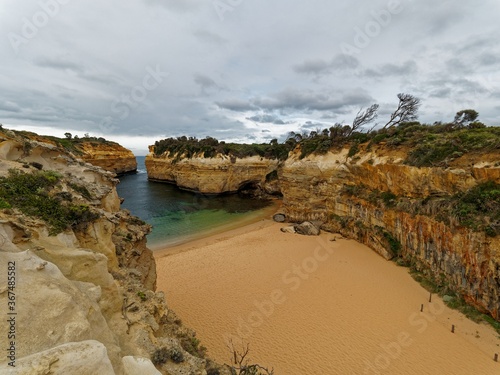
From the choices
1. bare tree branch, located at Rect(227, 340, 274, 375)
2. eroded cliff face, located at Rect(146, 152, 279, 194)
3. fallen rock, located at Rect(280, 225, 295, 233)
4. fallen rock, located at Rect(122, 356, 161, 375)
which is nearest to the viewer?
fallen rock, located at Rect(122, 356, 161, 375)

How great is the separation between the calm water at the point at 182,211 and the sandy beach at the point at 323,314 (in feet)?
23.4

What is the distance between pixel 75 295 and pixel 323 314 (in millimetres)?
10826

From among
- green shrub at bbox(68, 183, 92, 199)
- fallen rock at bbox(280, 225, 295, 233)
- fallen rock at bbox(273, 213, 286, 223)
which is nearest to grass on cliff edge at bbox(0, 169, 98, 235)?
green shrub at bbox(68, 183, 92, 199)

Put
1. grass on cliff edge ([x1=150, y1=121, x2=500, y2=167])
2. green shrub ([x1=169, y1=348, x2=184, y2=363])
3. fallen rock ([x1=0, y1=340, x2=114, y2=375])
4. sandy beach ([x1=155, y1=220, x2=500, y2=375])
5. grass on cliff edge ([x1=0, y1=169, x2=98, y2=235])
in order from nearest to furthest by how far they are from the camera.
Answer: fallen rock ([x1=0, y1=340, x2=114, y2=375]), green shrub ([x1=169, y1=348, x2=184, y2=363]), grass on cliff edge ([x1=0, y1=169, x2=98, y2=235]), sandy beach ([x1=155, y1=220, x2=500, y2=375]), grass on cliff edge ([x1=150, y1=121, x2=500, y2=167])

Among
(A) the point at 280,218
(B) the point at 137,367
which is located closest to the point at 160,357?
(B) the point at 137,367

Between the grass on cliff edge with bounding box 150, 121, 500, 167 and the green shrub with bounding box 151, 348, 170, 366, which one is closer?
the green shrub with bounding box 151, 348, 170, 366

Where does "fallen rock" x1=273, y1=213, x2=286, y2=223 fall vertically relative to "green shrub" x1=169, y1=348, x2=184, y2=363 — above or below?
below

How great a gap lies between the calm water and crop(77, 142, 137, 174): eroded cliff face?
47.1ft

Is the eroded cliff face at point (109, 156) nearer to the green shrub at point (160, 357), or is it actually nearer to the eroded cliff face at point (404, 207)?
the eroded cliff face at point (404, 207)

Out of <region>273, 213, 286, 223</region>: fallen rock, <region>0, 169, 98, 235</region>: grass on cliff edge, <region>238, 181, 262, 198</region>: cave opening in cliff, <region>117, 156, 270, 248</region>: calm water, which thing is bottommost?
<region>117, 156, 270, 248</region>: calm water

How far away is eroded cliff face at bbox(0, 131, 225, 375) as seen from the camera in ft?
9.39

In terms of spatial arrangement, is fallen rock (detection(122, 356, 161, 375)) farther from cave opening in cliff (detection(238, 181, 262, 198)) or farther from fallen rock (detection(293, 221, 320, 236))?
cave opening in cliff (detection(238, 181, 262, 198))

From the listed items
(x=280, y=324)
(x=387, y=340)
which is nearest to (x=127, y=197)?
(x=280, y=324)

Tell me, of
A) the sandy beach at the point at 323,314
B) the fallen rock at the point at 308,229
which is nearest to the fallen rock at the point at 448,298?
the sandy beach at the point at 323,314
